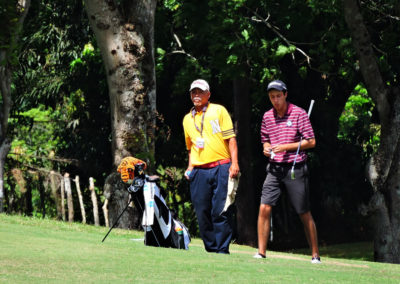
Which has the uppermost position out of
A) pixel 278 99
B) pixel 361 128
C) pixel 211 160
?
pixel 361 128

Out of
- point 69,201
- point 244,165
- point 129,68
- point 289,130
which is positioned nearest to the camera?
point 289,130

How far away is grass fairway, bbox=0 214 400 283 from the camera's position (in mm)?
7547

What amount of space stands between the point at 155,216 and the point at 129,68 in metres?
5.52

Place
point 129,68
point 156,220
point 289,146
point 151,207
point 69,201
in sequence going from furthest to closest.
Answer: point 69,201, point 129,68, point 156,220, point 151,207, point 289,146

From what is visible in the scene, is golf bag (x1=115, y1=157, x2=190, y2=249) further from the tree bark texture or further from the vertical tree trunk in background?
the vertical tree trunk in background

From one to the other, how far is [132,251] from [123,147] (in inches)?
244

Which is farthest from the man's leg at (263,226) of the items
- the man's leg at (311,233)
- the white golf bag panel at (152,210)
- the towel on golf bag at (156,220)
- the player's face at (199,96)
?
the player's face at (199,96)

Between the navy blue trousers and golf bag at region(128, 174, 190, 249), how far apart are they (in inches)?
12.2

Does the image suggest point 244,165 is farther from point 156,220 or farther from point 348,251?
point 156,220

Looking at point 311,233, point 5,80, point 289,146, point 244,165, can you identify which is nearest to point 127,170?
point 289,146

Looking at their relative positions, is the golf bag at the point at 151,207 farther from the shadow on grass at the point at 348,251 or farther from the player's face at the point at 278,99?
the shadow on grass at the point at 348,251

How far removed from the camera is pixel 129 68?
15562 millimetres

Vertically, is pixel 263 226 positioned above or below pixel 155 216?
below

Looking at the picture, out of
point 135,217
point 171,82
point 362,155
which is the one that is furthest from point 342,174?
point 135,217
